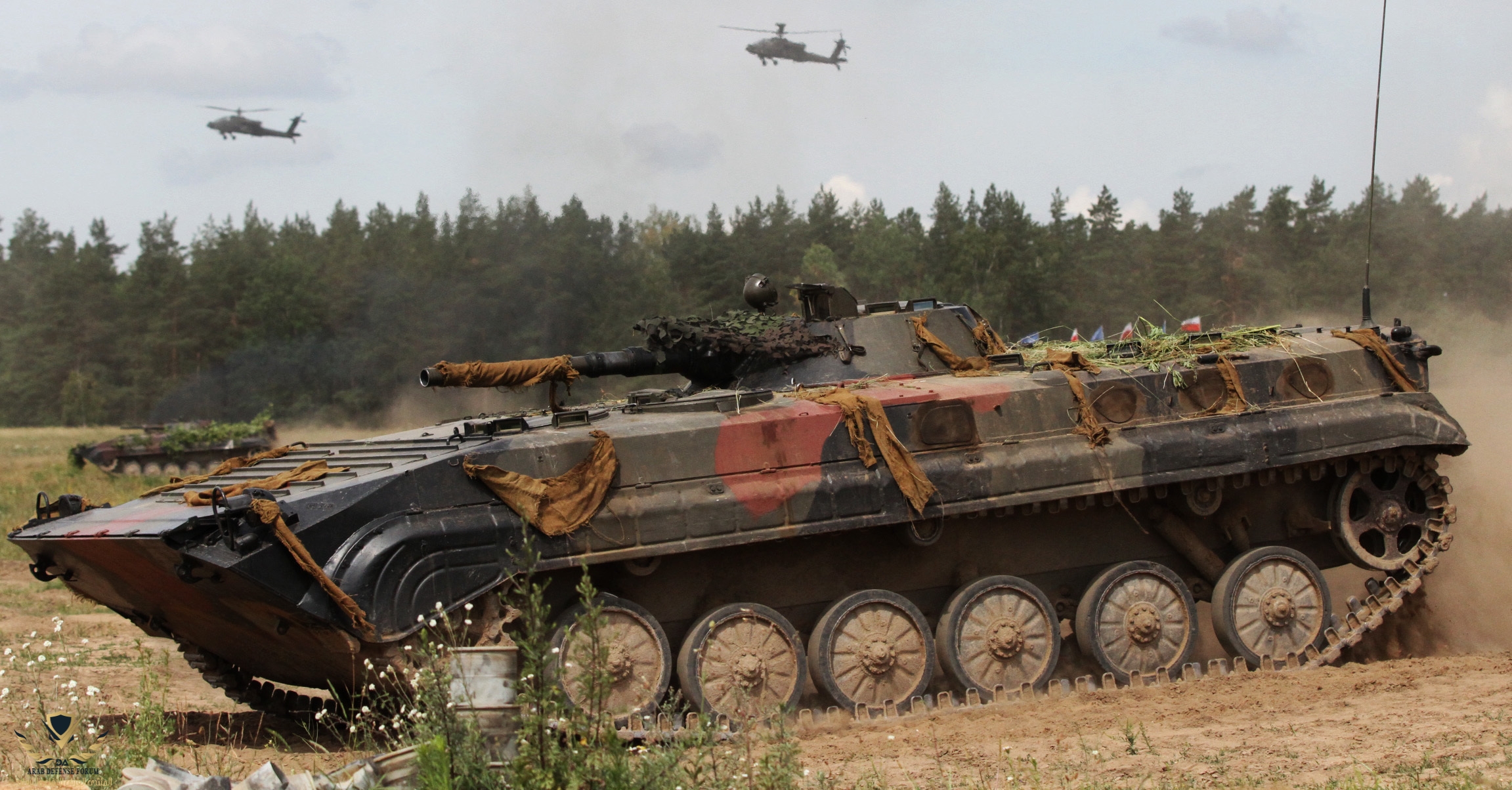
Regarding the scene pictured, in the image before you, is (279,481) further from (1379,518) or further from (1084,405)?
(1379,518)

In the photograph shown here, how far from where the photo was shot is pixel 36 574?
9289mm

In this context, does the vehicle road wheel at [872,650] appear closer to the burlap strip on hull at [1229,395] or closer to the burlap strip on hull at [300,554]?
the burlap strip on hull at [1229,395]

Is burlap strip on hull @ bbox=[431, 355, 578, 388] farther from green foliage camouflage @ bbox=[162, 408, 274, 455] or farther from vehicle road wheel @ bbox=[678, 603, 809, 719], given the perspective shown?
green foliage camouflage @ bbox=[162, 408, 274, 455]

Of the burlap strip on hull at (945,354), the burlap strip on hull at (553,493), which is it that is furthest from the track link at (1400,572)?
the burlap strip on hull at (553,493)

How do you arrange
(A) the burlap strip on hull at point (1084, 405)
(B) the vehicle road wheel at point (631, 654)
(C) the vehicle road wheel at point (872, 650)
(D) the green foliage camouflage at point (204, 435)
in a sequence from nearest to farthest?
(B) the vehicle road wheel at point (631, 654) < (C) the vehicle road wheel at point (872, 650) < (A) the burlap strip on hull at point (1084, 405) < (D) the green foliage camouflage at point (204, 435)

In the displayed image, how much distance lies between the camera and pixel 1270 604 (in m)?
11.0

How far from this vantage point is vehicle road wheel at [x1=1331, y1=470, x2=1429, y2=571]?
445 inches

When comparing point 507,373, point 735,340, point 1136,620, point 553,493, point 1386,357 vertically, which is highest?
point 735,340

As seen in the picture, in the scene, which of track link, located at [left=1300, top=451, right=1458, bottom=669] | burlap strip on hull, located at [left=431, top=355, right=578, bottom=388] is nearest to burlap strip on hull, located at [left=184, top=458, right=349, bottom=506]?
burlap strip on hull, located at [left=431, top=355, right=578, bottom=388]

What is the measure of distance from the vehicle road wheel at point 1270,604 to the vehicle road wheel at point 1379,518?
1.44 feet

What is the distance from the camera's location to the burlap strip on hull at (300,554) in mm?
8008

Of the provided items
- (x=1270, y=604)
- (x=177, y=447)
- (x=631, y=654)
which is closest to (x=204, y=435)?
(x=177, y=447)

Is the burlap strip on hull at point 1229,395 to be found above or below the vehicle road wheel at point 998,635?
above

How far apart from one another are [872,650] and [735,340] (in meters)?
2.70
